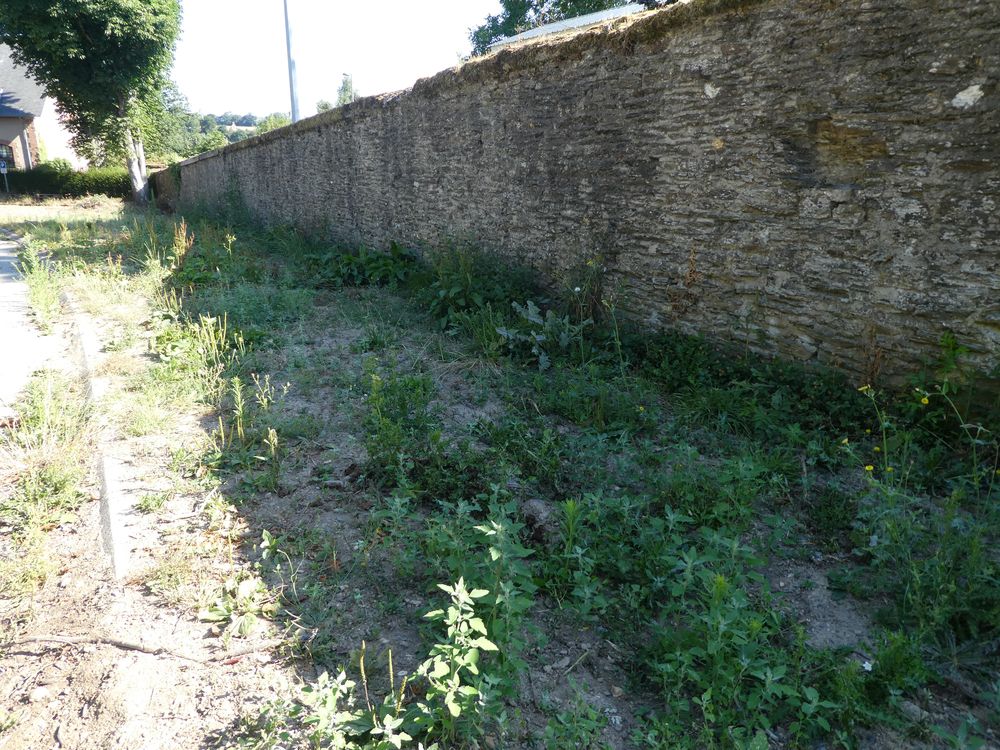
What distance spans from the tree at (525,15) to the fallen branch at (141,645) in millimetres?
26979

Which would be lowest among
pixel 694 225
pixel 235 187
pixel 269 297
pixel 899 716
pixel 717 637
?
pixel 899 716

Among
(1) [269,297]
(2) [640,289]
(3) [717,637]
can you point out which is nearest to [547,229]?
(2) [640,289]

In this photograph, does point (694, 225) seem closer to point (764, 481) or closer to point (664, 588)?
point (764, 481)

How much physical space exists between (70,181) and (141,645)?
37.9 metres

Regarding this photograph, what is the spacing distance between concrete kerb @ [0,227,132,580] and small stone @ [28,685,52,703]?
0.59 metres

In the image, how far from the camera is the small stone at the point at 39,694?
2.22m

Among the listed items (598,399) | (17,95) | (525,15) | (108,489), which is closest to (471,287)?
(598,399)

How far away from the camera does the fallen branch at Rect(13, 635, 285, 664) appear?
240 centimetres

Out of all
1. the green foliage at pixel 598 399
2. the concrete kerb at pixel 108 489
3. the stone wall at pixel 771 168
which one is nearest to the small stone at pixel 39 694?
the concrete kerb at pixel 108 489

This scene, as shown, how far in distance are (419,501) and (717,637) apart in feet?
5.39

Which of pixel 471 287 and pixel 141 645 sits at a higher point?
pixel 471 287

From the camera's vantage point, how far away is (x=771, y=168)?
166 inches

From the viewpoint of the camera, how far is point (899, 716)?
2057 millimetres

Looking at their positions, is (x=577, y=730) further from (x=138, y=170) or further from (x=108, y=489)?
(x=138, y=170)
